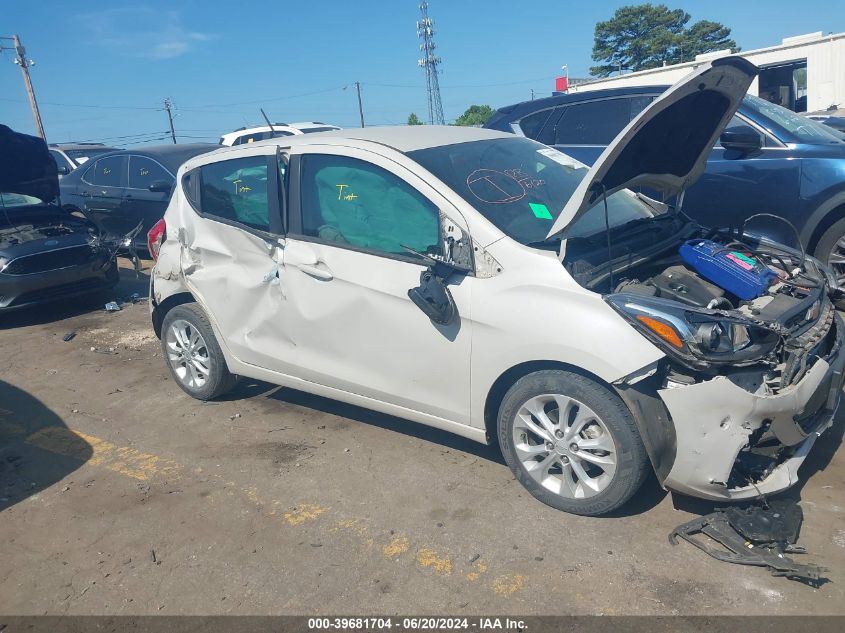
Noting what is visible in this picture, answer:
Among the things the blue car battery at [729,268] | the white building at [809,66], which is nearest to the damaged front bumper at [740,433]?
the blue car battery at [729,268]

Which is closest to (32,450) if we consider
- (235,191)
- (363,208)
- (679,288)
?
(235,191)

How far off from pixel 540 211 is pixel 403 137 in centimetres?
96

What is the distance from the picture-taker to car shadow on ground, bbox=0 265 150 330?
7.87 metres

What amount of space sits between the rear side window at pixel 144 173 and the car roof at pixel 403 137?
17.7 ft

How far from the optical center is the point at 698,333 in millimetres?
2893

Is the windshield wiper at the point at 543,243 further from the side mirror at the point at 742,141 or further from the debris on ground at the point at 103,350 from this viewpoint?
the debris on ground at the point at 103,350

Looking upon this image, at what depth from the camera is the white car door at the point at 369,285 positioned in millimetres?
3570

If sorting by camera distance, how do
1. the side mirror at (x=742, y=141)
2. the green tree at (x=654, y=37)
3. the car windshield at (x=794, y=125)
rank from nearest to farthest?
the side mirror at (x=742, y=141) → the car windshield at (x=794, y=125) → the green tree at (x=654, y=37)

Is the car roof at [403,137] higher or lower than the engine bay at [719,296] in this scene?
higher

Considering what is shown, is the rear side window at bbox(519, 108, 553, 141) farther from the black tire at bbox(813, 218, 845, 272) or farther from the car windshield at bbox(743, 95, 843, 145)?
the black tire at bbox(813, 218, 845, 272)

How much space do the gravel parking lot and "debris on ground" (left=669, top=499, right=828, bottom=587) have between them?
0.05m

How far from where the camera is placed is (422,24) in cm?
5759

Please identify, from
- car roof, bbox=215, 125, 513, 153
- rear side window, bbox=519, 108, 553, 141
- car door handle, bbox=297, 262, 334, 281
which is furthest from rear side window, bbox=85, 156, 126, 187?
car door handle, bbox=297, 262, 334, 281

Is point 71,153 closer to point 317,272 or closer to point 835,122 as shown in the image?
point 317,272
